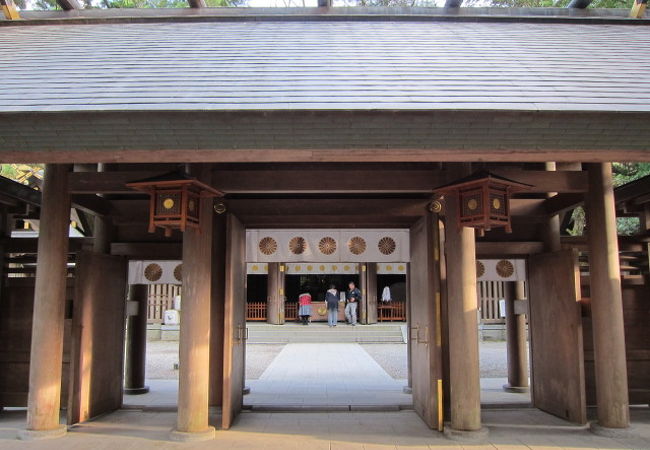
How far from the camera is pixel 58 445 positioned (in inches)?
230

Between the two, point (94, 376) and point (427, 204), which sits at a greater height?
point (427, 204)

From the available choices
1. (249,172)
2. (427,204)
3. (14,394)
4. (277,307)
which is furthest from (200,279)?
(277,307)

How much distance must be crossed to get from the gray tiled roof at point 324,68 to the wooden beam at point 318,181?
1.45 meters

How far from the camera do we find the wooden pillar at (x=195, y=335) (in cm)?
602

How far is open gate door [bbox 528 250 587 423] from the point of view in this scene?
6.78 metres

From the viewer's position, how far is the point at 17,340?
24.6ft

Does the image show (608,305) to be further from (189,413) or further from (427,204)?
(189,413)

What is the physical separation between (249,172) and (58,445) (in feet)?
12.8

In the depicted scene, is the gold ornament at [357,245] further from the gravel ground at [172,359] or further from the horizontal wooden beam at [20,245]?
the horizontal wooden beam at [20,245]

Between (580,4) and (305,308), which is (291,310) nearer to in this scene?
(305,308)

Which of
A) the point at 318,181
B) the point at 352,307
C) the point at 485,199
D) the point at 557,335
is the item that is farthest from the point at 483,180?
the point at 352,307

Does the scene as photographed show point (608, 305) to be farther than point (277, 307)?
No

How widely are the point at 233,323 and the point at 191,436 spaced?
1486 mm

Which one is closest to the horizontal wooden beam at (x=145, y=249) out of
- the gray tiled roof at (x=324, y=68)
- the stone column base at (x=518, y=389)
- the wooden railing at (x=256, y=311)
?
the gray tiled roof at (x=324, y=68)
